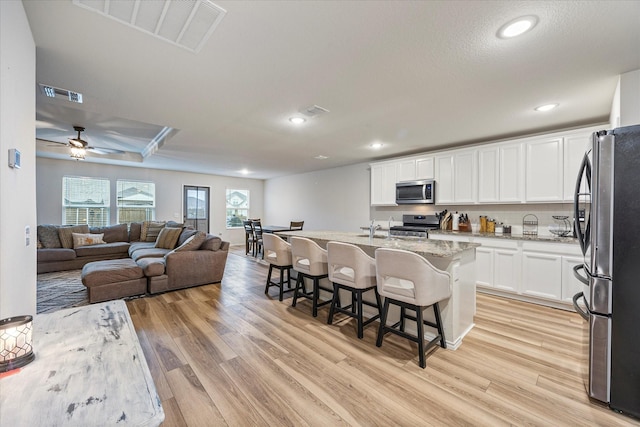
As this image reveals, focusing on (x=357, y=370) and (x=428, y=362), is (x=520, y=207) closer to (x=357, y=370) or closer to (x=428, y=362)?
(x=428, y=362)

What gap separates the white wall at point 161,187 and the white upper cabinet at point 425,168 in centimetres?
664

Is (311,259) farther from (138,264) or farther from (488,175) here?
(488,175)

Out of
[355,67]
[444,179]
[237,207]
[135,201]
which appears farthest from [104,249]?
[444,179]

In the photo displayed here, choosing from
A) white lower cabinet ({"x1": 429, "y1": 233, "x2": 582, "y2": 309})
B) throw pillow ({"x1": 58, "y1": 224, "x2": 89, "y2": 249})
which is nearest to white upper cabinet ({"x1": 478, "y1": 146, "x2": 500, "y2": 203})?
white lower cabinet ({"x1": 429, "y1": 233, "x2": 582, "y2": 309})

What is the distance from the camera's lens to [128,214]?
24.6 ft

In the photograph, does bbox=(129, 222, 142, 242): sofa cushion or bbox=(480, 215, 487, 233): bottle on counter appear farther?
bbox=(129, 222, 142, 242): sofa cushion

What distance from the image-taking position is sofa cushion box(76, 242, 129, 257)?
18.5ft

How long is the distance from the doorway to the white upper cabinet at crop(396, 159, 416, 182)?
254 inches

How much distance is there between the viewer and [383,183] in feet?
18.7

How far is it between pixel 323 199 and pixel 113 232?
530cm

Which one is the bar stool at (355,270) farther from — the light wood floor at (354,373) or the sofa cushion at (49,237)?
the sofa cushion at (49,237)

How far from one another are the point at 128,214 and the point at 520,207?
911cm

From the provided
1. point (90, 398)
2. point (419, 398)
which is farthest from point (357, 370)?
point (90, 398)

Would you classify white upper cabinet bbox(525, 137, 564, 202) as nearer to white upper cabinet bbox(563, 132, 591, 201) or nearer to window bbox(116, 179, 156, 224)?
white upper cabinet bbox(563, 132, 591, 201)
